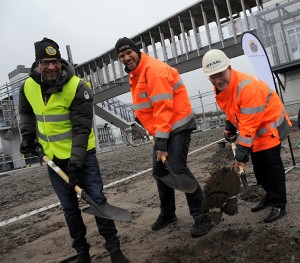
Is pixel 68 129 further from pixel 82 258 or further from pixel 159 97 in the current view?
pixel 82 258

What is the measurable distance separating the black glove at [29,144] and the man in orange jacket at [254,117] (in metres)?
1.77

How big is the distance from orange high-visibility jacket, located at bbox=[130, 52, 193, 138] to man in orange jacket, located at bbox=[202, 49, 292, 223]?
352 millimetres

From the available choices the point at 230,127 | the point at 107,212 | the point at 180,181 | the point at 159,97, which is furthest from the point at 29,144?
the point at 230,127

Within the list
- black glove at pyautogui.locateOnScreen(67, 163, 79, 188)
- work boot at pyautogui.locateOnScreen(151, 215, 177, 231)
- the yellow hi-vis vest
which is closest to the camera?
black glove at pyautogui.locateOnScreen(67, 163, 79, 188)

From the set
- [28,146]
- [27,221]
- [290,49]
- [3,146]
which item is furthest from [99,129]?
[28,146]

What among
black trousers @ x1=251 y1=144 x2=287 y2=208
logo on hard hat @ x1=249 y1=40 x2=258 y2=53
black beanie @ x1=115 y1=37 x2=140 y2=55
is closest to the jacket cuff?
black trousers @ x1=251 y1=144 x2=287 y2=208

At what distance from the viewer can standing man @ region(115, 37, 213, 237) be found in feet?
10.1

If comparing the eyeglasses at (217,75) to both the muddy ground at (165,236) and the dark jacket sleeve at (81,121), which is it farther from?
the muddy ground at (165,236)

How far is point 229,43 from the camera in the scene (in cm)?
1962

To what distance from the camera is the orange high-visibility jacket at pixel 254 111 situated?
3.05 m

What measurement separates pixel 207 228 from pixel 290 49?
15671mm

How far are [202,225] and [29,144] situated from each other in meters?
1.81

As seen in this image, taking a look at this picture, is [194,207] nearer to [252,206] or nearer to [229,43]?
[252,206]

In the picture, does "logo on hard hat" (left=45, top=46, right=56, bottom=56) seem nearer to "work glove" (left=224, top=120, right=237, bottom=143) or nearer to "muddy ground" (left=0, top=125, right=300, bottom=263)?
"muddy ground" (left=0, top=125, right=300, bottom=263)
